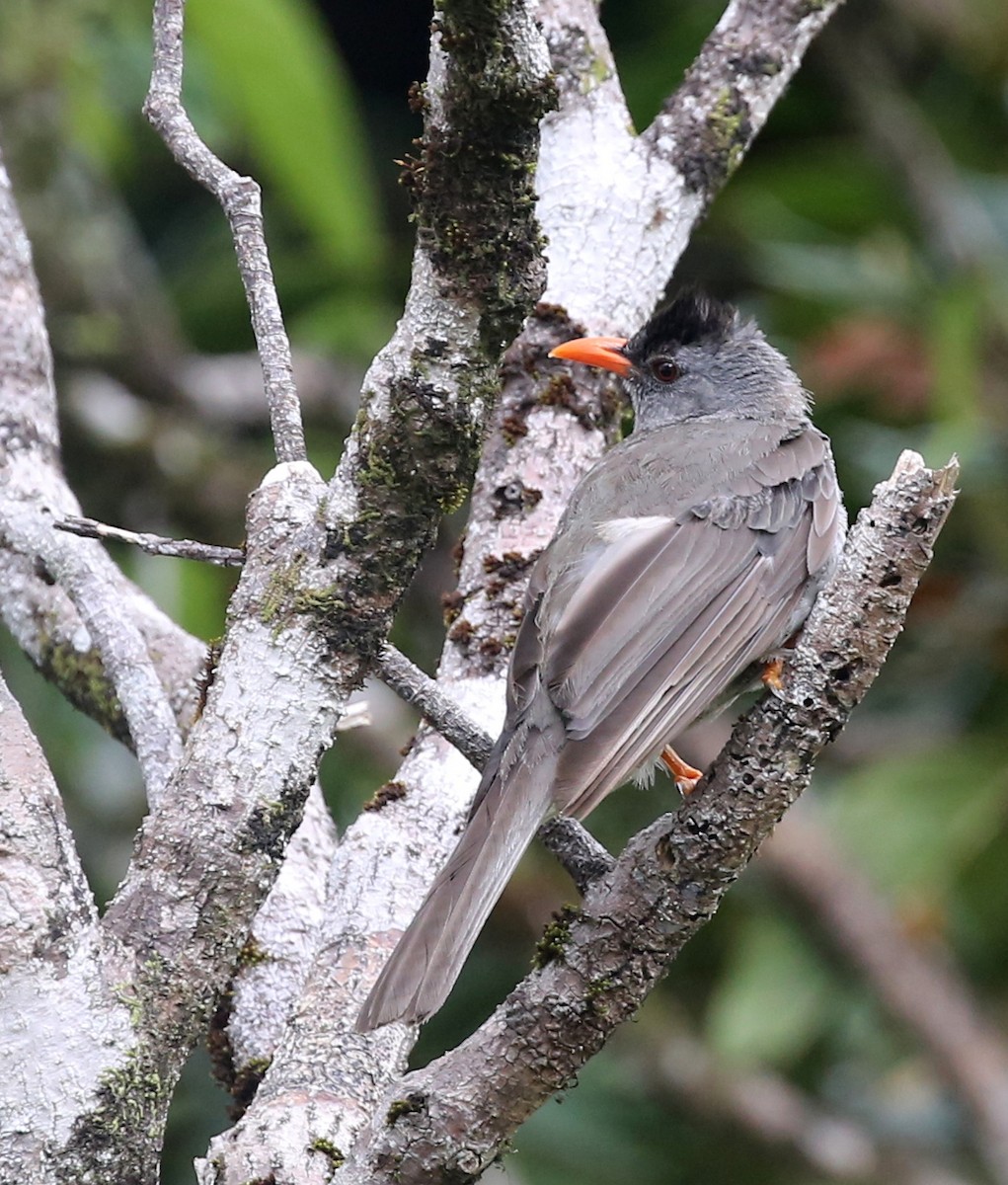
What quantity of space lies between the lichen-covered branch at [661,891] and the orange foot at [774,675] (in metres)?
0.02

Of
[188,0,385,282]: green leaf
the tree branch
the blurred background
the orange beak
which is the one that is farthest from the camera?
the blurred background

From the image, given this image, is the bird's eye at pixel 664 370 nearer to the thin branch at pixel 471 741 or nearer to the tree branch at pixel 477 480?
the tree branch at pixel 477 480

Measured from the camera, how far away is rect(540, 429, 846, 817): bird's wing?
299cm

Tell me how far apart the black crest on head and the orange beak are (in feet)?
0.50

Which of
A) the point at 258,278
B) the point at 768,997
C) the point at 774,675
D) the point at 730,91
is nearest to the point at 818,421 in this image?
the point at 768,997

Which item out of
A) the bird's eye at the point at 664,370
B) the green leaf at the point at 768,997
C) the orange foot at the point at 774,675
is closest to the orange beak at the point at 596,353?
the bird's eye at the point at 664,370

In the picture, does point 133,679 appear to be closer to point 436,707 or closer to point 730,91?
point 436,707

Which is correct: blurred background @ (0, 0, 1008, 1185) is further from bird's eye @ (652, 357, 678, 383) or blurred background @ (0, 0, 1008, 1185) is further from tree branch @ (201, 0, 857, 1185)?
tree branch @ (201, 0, 857, 1185)

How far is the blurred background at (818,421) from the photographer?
19.8 ft

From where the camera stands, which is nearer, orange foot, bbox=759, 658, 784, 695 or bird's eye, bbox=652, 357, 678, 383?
orange foot, bbox=759, 658, 784, 695

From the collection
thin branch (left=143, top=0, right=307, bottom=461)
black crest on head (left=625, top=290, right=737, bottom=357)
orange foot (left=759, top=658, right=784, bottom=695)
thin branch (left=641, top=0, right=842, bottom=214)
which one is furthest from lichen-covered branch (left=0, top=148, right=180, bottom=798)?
thin branch (left=641, top=0, right=842, bottom=214)

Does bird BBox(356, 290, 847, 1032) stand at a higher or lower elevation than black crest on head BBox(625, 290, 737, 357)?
lower

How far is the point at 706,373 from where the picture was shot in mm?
4570

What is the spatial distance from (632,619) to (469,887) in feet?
2.48
